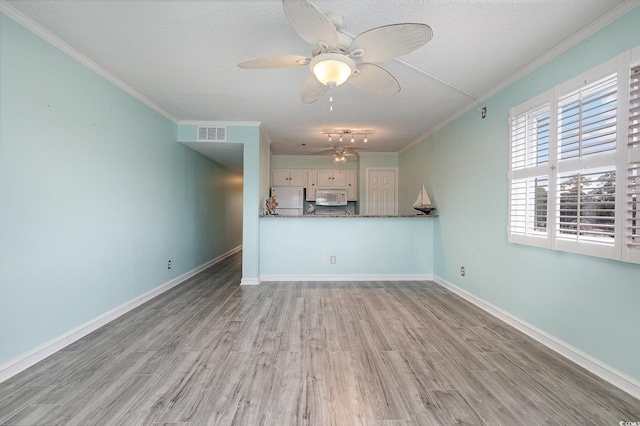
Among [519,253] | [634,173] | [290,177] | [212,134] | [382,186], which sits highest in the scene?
[212,134]

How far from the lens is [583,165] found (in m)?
1.85

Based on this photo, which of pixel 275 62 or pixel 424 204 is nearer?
pixel 275 62

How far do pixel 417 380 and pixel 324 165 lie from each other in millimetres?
5112

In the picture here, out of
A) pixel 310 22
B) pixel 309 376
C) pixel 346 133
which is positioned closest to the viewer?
pixel 310 22

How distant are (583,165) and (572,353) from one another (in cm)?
133

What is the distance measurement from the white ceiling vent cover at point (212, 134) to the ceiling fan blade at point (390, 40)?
9.30ft

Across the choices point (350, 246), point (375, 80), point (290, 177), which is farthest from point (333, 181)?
point (375, 80)

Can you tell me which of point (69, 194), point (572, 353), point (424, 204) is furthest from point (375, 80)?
point (424, 204)

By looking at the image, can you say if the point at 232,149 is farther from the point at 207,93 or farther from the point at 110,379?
the point at 110,379

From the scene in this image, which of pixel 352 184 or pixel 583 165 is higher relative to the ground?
pixel 352 184

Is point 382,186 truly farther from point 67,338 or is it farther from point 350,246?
point 67,338

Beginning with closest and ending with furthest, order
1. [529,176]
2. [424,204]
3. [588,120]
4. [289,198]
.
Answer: [588,120] → [529,176] → [424,204] → [289,198]

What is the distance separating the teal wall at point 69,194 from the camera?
1747mm

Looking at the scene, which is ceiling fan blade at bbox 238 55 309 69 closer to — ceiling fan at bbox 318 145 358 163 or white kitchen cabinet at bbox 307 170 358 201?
ceiling fan at bbox 318 145 358 163
